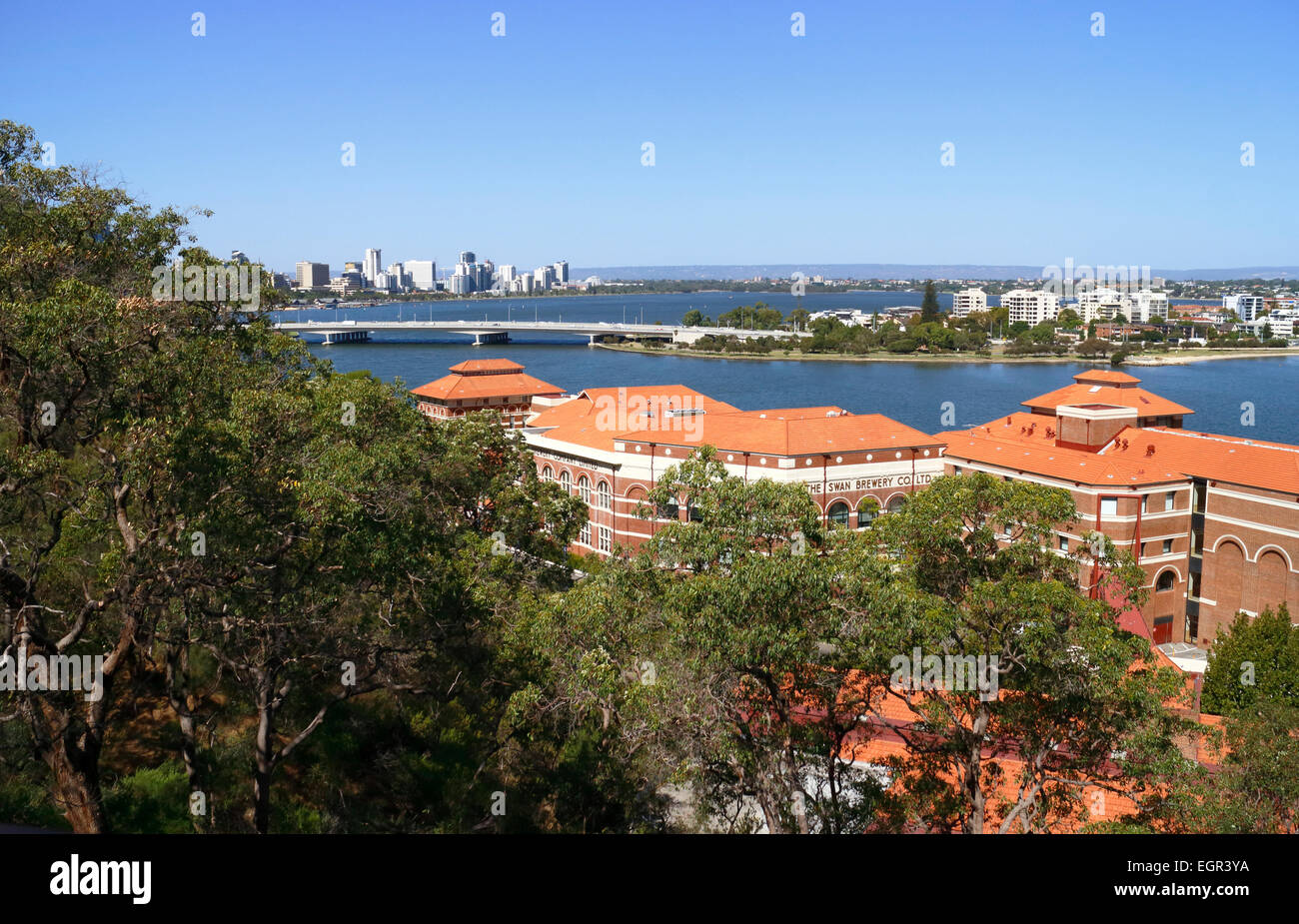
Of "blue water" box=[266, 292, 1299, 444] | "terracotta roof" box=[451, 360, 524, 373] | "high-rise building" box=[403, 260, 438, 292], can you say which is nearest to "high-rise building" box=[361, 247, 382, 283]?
"high-rise building" box=[403, 260, 438, 292]

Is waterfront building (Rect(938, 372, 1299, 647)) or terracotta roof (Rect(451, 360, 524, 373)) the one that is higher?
terracotta roof (Rect(451, 360, 524, 373))

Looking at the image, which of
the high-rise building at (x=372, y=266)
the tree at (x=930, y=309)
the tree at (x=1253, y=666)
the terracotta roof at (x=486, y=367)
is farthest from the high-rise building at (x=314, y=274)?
the tree at (x=1253, y=666)

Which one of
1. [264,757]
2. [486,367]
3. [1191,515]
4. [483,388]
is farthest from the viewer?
[486,367]

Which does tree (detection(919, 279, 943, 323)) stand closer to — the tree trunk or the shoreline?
the shoreline

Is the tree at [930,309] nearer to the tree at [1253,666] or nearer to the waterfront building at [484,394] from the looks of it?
the waterfront building at [484,394]

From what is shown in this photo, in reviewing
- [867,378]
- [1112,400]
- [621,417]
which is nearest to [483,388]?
[621,417]

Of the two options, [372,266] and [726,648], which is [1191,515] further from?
[372,266]
